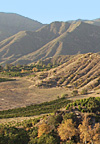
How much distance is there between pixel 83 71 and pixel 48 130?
74.3 metres

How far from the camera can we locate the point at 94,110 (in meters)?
31.7

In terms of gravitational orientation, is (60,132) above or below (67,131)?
below

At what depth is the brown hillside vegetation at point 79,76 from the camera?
3492 inches

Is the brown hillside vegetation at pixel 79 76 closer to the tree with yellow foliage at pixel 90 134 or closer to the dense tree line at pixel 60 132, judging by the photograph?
the dense tree line at pixel 60 132

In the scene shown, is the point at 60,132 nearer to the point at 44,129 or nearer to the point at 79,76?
the point at 44,129

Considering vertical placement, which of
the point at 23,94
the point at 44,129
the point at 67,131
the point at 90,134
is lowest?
the point at 23,94

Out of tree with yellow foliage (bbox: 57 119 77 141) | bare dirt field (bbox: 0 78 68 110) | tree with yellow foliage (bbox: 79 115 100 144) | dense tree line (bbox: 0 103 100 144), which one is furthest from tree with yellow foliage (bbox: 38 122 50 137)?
bare dirt field (bbox: 0 78 68 110)

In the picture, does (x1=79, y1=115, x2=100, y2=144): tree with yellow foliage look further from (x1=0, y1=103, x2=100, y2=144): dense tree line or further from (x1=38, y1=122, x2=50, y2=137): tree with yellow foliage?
(x1=38, y1=122, x2=50, y2=137): tree with yellow foliage

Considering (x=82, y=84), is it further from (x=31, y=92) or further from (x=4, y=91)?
(x=4, y=91)

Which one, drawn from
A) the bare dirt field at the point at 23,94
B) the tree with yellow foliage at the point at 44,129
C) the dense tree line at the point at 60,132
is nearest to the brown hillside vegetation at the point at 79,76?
the bare dirt field at the point at 23,94

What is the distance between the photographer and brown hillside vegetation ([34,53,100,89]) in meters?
88.7

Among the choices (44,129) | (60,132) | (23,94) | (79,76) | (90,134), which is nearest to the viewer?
(90,134)

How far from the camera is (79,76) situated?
95.8m

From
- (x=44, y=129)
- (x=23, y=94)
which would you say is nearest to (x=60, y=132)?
(x=44, y=129)
